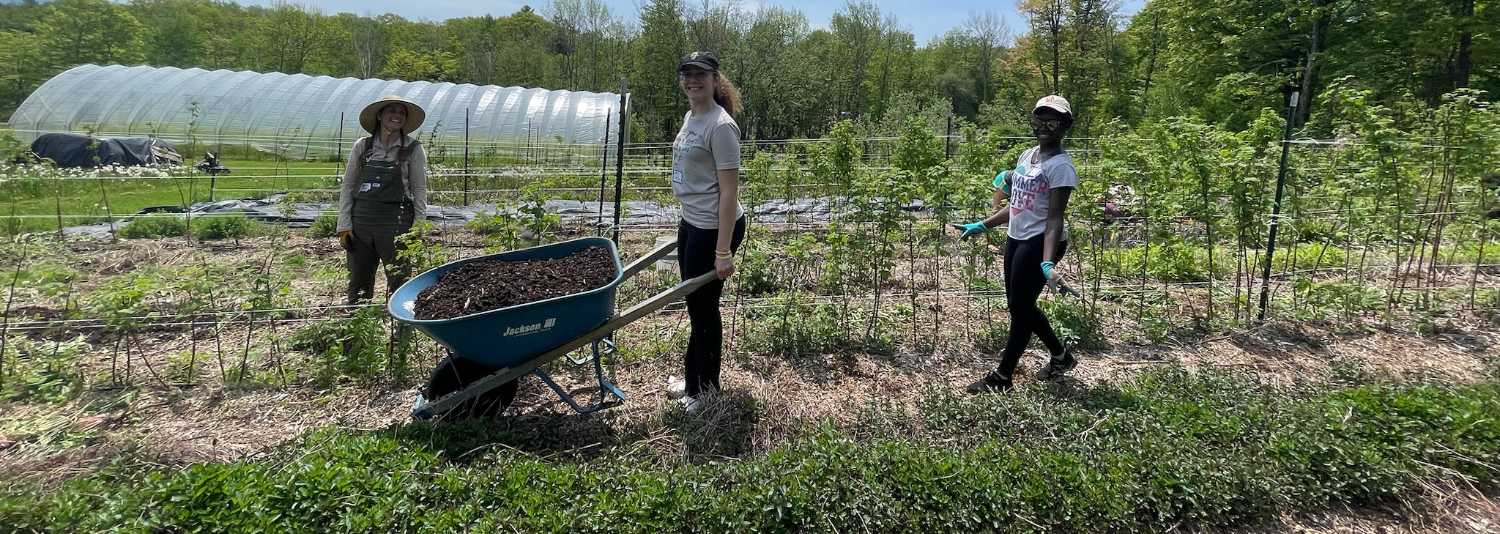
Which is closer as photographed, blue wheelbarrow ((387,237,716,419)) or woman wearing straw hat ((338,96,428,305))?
blue wheelbarrow ((387,237,716,419))

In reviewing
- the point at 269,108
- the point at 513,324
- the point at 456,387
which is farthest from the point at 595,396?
the point at 269,108

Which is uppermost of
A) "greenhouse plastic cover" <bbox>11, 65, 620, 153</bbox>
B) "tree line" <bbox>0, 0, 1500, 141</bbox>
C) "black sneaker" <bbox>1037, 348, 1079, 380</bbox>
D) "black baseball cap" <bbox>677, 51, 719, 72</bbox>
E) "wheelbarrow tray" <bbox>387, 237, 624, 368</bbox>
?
"tree line" <bbox>0, 0, 1500, 141</bbox>

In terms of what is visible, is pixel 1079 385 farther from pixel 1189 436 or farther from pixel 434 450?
pixel 434 450

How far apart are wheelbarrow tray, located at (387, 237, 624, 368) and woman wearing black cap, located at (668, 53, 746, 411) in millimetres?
395

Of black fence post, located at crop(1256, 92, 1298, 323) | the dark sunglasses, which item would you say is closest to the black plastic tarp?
the dark sunglasses

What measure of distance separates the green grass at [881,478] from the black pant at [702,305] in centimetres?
57

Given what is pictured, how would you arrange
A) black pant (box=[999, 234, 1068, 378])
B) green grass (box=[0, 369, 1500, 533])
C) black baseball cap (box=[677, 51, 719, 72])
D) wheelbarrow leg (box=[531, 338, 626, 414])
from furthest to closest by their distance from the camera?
black pant (box=[999, 234, 1068, 378]) < wheelbarrow leg (box=[531, 338, 626, 414]) < black baseball cap (box=[677, 51, 719, 72]) < green grass (box=[0, 369, 1500, 533])

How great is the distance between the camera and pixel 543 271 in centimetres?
322

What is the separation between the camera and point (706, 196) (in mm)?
3205

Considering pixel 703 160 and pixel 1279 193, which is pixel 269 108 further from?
pixel 1279 193

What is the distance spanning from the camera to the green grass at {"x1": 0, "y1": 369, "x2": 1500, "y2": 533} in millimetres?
2340

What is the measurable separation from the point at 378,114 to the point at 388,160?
263 millimetres

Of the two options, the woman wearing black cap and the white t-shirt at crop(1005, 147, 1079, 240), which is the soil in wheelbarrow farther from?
the white t-shirt at crop(1005, 147, 1079, 240)

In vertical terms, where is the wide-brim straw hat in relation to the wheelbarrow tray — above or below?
above
